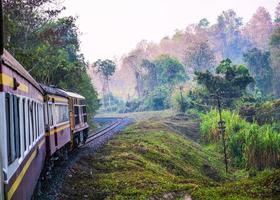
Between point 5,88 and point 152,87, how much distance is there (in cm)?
8538

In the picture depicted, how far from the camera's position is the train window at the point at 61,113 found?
14284 mm

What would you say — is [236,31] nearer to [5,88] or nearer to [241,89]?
[241,89]

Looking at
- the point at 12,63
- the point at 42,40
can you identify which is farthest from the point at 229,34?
the point at 12,63

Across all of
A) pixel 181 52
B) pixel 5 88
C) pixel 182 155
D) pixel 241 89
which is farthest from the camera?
pixel 181 52

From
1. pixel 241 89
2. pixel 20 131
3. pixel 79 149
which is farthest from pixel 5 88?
pixel 241 89

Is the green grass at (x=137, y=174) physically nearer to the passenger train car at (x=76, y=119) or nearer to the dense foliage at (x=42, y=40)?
the passenger train car at (x=76, y=119)

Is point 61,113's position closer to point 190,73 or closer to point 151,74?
point 151,74

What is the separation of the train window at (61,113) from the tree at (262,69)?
54.6 meters

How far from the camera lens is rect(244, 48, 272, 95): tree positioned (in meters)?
67.9

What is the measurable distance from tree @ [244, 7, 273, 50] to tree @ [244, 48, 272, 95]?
46.1m

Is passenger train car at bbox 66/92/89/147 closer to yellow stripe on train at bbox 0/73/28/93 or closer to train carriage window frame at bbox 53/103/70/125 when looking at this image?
train carriage window frame at bbox 53/103/70/125

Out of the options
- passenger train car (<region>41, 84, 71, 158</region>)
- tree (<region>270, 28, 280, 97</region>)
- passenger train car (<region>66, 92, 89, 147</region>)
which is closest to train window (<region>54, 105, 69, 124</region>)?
passenger train car (<region>41, 84, 71, 158</region>)

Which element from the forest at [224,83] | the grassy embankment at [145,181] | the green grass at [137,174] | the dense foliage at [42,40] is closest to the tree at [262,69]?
the forest at [224,83]

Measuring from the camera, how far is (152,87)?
89688mm
